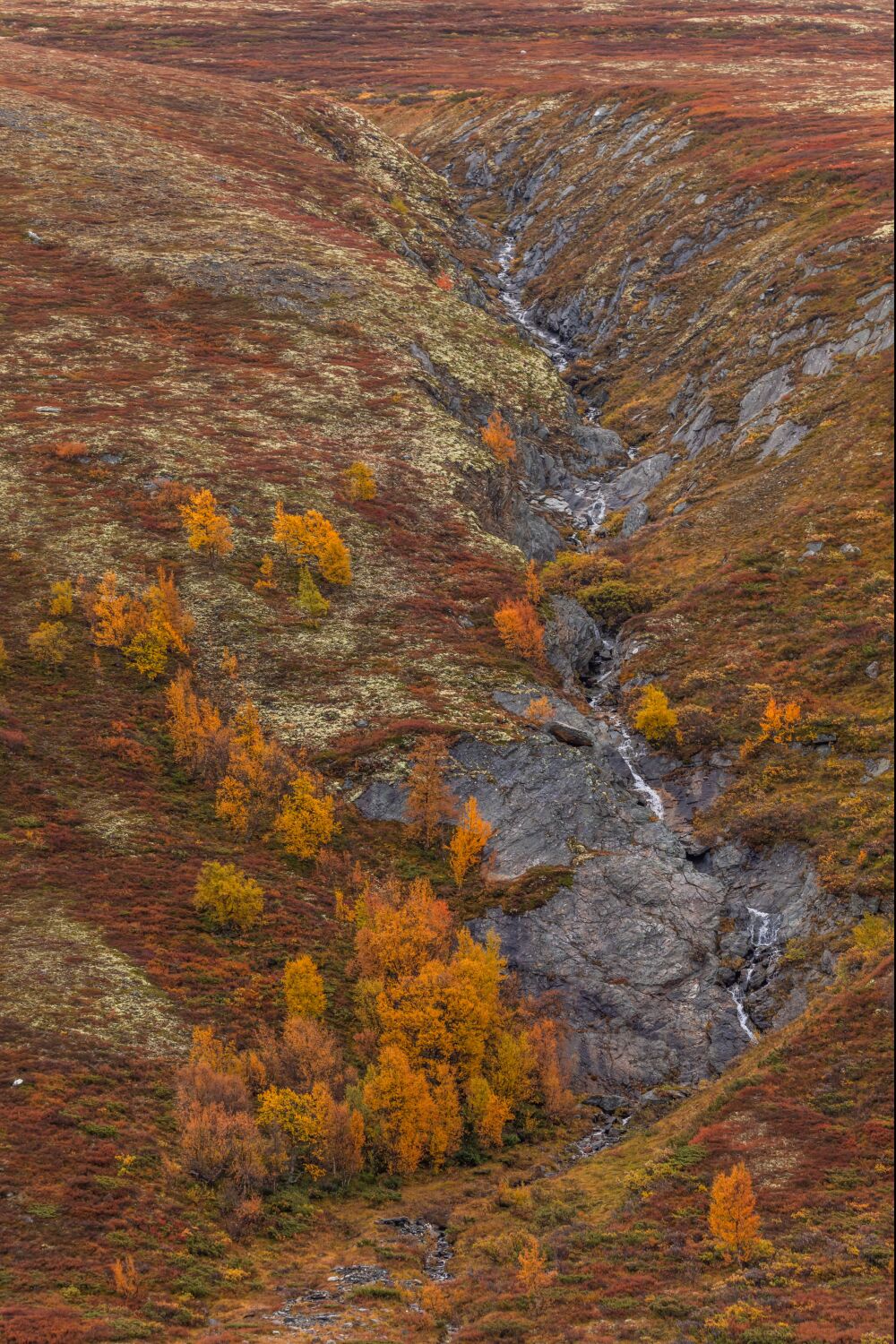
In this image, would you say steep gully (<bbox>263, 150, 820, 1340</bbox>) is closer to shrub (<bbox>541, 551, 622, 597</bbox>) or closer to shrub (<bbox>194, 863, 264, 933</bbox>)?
shrub (<bbox>194, 863, 264, 933</bbox>)

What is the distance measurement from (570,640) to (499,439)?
28462 millimetres

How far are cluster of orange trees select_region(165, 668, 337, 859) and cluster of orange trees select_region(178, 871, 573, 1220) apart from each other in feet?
19.8

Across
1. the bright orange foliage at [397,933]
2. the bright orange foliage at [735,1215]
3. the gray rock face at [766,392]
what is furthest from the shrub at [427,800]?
the gray rock face at [766,392]

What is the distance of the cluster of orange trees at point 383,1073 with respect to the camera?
36.7 meters

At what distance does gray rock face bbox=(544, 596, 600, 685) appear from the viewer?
69938 mm

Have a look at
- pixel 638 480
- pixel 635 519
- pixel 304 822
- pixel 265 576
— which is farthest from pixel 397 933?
pixel 638 480

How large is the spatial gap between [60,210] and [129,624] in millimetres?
72713

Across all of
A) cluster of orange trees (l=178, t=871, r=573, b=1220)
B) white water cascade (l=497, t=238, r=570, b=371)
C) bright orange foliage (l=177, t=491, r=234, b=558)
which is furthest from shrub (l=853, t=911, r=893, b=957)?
white water cascade (l=497, t=238, r=570, b=371)

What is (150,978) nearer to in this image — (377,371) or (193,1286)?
(193,1286)

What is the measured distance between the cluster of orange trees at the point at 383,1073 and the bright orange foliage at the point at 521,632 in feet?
77.4

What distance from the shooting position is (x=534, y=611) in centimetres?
7025

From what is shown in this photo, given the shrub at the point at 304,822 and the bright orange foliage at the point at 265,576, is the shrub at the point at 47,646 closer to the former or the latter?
the bright orange foliage at the point at 265,576

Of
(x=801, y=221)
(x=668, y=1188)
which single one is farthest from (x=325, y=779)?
(x=801, y=221)

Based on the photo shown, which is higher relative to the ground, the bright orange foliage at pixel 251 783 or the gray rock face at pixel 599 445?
Answer: the gray rock face at pixel 599 445
